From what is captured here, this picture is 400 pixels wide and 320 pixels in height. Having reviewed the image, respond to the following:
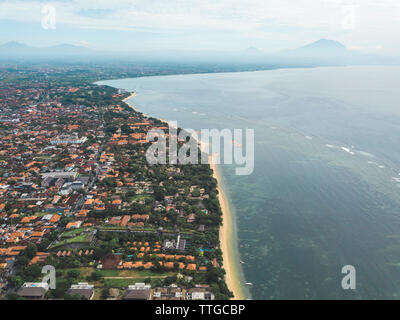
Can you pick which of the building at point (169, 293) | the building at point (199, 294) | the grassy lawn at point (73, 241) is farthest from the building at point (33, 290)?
the building at point (199, 294)

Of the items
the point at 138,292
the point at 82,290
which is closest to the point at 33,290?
the point at 82,290

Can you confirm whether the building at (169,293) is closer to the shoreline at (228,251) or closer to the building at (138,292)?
the building at (138,292)

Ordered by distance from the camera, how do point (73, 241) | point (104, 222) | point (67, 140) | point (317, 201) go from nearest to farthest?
1. point (73, 241)
2. point (104, 222)
3. point (317, 201)
4. point (67, 140)

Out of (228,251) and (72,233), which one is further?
(72,233)

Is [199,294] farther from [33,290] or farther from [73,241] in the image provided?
[73,241]

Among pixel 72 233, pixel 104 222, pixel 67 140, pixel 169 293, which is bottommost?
pixel 169 293
